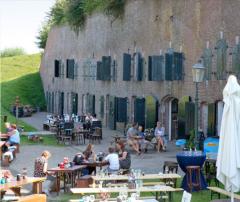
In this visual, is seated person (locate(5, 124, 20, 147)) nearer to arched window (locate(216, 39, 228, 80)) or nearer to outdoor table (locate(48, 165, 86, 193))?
outdoor table (locate(48, 165, 86, 193))

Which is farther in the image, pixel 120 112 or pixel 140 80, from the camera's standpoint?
pixel 120 112

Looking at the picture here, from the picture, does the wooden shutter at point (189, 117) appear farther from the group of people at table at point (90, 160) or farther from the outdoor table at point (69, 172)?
the outdoor table at point (69, 172)

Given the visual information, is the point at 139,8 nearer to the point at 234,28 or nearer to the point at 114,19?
the point at 114,19

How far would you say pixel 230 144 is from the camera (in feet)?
34.2

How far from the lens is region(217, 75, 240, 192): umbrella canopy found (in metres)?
10.2

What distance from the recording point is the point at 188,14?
22906mm

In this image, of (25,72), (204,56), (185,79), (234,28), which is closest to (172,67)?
(185,79)

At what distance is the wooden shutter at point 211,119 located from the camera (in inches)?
815

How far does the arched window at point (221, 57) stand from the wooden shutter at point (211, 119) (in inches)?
44.5

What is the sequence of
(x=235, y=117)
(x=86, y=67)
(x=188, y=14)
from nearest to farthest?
1. (x=235, y=117)
2. (x=188, y=14)
3. (x=86, y=67)

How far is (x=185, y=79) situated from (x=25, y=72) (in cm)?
3049

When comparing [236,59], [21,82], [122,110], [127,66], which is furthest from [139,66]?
[21,82]

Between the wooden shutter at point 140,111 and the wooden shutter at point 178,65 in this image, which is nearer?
the wooden shutter at point 178,65

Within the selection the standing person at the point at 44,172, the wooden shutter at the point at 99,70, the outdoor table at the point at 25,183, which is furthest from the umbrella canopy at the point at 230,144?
the wooden shutter at the point at 99,70
